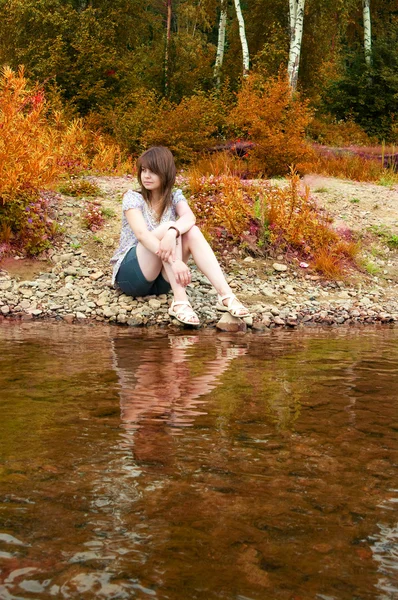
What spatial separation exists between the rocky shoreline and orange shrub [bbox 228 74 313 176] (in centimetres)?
364

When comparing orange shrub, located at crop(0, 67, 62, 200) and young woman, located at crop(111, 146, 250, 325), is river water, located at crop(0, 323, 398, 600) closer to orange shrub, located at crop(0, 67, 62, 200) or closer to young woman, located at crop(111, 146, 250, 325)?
young woman, located at crop(111, 146, 250, 325)

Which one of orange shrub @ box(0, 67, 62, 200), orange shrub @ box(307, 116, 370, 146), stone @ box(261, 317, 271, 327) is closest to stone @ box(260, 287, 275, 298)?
stone @ box(261, 317, 271, 327)

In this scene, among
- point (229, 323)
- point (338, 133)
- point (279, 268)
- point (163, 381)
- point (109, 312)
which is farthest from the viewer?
point (338, 133)

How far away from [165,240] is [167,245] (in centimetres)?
4

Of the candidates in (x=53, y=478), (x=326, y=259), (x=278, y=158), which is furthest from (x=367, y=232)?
(x=53, y=478)

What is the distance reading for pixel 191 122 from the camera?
13.1 metres

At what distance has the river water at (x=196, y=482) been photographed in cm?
162

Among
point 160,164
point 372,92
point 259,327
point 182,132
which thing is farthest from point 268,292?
point 372,92

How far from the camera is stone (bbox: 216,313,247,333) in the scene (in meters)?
5.89

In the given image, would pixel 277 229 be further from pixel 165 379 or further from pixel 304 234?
pixel 165 379

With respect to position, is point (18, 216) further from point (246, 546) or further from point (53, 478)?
point (246, 546)

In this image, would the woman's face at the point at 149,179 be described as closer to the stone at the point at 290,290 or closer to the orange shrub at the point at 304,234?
the stone at the point at 290,290

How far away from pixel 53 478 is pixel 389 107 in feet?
68.2

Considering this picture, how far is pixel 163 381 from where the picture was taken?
12.5ft
